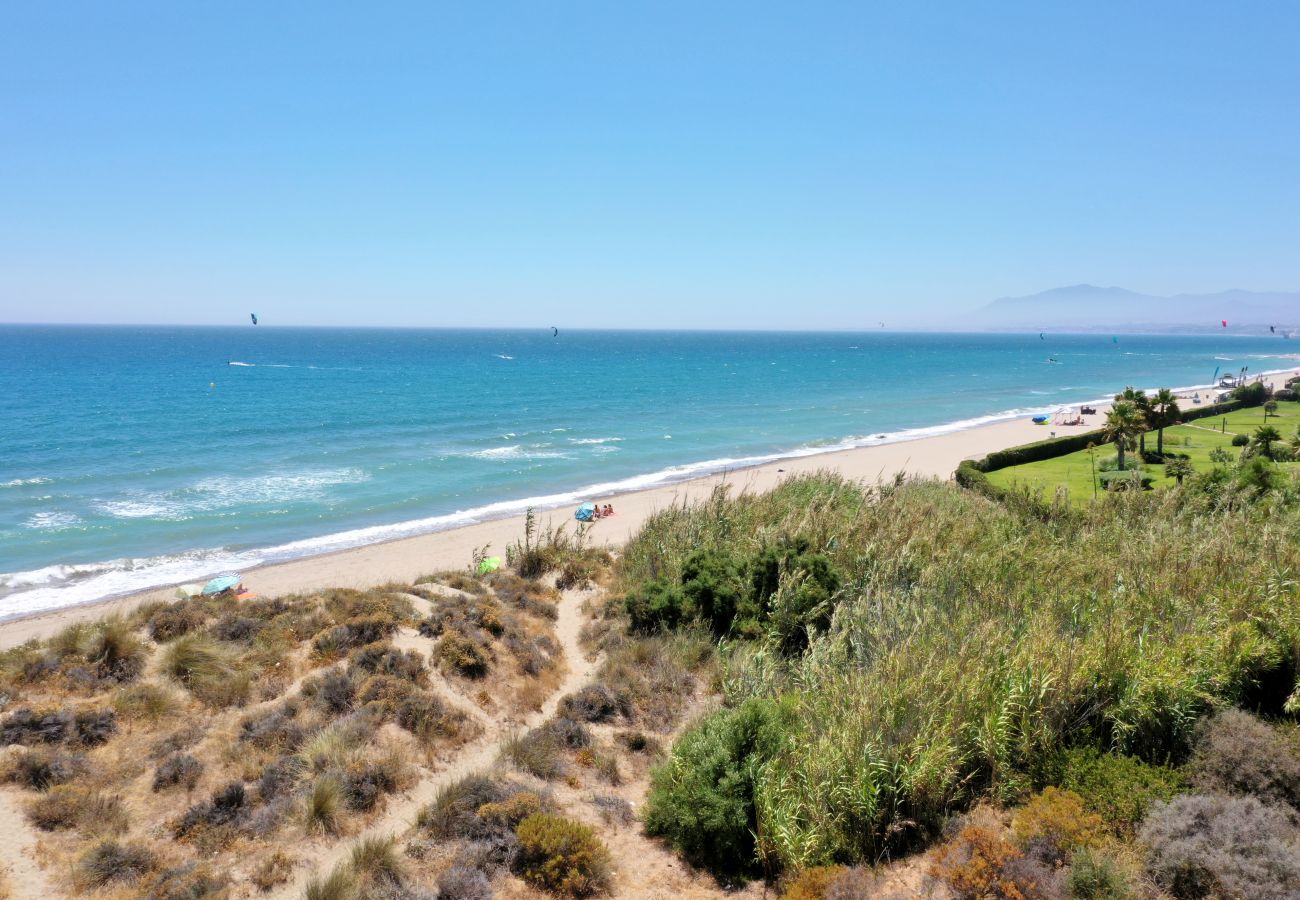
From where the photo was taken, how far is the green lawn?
2670cm

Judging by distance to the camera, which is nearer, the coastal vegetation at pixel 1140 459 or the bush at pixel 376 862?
the bush at pixel 376 862

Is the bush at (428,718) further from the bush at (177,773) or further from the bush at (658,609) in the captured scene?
the bush at (658,609)

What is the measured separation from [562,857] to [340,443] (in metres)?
40.1

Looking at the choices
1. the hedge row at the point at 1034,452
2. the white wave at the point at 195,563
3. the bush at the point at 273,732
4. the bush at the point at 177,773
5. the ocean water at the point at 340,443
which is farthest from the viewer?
the hedge row at the point at 1034,452

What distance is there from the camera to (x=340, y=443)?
42625 mm

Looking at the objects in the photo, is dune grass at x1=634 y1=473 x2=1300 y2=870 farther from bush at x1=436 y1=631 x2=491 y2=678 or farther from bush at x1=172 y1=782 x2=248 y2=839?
bush at x1=172 y1=782 x2=248 y2=839

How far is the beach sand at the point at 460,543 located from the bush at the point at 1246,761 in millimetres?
10475

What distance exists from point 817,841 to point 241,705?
7.50 metres

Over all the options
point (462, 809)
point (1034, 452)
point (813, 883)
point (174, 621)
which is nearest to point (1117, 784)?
point (813, 883)

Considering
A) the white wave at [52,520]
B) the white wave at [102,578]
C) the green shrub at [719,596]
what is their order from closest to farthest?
the green shrub at [719,596]
the white wave at [102,578]
the white wave at [52,520]

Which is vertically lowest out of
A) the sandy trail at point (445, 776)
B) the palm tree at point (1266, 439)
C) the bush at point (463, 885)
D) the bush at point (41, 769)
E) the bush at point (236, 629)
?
the sandy trail at point (445, 776)

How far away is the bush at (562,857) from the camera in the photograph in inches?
263

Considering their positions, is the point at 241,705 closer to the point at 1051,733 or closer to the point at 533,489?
the point at 1051,733

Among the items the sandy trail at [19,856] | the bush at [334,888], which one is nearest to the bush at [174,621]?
the sandy trail at [19,856]
